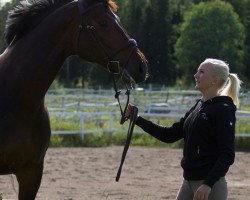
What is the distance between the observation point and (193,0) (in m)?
75.2

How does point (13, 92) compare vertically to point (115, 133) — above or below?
above

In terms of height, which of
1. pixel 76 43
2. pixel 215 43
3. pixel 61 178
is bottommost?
pixel 215 43

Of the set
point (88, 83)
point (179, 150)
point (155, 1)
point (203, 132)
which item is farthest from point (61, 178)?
point (155, 1)

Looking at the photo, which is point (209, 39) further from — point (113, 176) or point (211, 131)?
point (211, 131)

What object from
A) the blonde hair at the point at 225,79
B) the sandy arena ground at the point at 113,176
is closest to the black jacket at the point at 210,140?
the blonde hair at the point at 225,79

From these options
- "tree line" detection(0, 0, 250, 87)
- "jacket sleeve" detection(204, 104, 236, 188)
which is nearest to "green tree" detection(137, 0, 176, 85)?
"tree line" detection(0, 0, 250, 87)

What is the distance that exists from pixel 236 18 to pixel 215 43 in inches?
138

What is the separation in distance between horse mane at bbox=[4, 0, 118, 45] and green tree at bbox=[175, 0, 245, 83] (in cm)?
5555

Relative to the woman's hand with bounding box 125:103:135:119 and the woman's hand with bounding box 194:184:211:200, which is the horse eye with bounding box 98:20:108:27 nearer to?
the woman's hand with bounding box 125:103:135:119

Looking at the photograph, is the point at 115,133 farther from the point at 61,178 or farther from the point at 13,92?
the point at 13,92

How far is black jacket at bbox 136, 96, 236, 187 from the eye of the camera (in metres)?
4.02

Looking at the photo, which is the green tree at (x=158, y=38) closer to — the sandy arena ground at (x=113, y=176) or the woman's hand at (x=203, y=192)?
the sandy arena ground at (x=113, y=176)

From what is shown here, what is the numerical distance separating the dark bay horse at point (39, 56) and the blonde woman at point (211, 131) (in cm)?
52

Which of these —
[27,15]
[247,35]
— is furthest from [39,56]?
[247,35]
